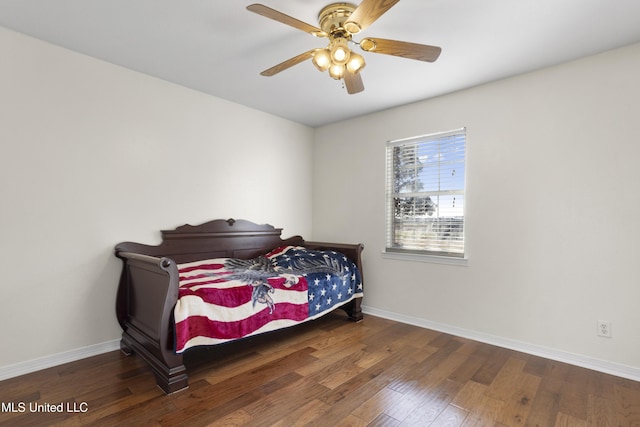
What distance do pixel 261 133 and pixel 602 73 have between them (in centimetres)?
310

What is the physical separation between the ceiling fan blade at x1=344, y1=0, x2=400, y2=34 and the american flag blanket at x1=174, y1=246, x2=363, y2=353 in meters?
1.84

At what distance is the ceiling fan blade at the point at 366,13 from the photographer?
149 centimetres

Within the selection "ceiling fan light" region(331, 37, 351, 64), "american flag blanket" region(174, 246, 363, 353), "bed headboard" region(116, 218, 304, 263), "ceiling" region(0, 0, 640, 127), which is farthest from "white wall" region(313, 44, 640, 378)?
"ceiling fan light" region(331, 37, 351, 64)

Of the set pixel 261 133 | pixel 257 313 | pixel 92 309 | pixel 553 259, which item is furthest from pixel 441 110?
pixel 92 309

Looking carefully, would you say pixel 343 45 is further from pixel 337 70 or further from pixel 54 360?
pixel 54 360

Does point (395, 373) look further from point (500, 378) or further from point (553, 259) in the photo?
point (553, 259)

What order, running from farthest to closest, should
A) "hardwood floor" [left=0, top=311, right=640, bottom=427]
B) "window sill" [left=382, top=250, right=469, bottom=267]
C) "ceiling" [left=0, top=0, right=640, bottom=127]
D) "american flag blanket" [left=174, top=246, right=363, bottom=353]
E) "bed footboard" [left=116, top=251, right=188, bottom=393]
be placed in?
"window sill" [left=382, top=250, right=469, bottom=267]
"american flag blanket" [left=174, top=246, right=363, bottom=353]
"bed footboard" [left=116, top=251, right=188, bottom=393]
"ceiling" [left=0, top=0, right=640, bottom=127]
"hardwood floor" [left=0, top=311, right=640, bottom=427]

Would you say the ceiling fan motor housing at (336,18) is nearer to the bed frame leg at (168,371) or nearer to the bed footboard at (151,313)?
the bed footboard at (151,313)

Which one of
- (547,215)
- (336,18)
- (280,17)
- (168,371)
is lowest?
(168,371)

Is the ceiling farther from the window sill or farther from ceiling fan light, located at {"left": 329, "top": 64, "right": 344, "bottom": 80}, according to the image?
the window sill

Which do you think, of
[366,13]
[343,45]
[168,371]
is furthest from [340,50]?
[168,371]

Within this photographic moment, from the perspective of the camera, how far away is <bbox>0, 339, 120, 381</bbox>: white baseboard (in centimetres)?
216

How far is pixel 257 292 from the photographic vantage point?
2.44 m

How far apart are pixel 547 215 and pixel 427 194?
3.51 feet
